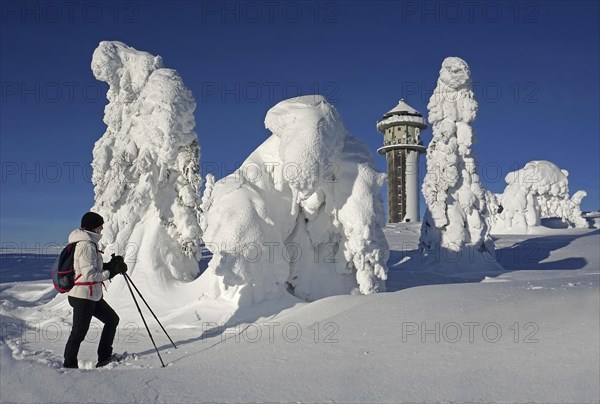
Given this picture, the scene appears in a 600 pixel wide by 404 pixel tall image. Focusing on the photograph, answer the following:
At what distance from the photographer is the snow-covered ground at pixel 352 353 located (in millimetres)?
4031

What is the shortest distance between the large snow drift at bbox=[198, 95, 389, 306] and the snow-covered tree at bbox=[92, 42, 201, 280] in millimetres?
1204

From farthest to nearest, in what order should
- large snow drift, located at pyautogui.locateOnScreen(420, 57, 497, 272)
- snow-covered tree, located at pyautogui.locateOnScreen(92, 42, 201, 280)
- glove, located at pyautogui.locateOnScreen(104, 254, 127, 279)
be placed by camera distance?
large snow drift, located at pyautogui.locateOnScreen(420, 57, 497, 272) < snow-covered tree, located at pyautogui.locateOnScreen(92, 42, 201, 280) < glove, located at pyautogui.locateOnScreen(104, 254, 127, 279)

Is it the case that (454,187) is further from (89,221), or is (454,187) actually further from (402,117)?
(402,117)

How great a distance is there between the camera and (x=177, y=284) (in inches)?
369

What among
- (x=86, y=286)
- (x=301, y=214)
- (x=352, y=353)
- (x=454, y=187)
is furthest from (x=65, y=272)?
(x=454, y=187)

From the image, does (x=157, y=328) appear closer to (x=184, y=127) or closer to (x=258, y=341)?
(x=258, y=341)

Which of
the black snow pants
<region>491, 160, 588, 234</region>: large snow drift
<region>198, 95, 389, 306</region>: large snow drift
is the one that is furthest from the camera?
<region>491, 160, 588, 234</region>: large snow drift

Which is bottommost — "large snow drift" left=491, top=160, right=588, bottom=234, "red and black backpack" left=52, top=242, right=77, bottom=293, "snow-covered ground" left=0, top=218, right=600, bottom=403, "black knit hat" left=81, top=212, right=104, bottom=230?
"snow-covered ground" left=0, top=218, right=600, bottom=403

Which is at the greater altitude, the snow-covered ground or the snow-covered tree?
the snow-covered tree

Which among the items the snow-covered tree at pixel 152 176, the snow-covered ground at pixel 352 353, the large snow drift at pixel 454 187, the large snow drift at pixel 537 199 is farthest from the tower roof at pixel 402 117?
the snow-covered ground at pixel 352 353

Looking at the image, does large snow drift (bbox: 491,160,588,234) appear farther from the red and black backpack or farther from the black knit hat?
the red and black backpack

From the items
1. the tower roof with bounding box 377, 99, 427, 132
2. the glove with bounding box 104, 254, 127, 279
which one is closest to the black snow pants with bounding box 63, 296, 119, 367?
the glove with bounding box 104, 254, 127, 279

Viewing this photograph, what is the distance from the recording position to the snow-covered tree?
365 inches

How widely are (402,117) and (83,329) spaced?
50324mm
